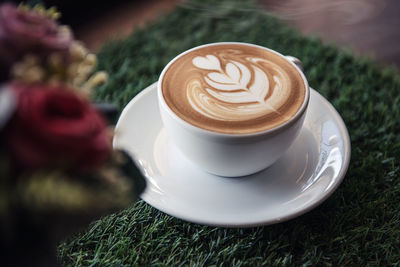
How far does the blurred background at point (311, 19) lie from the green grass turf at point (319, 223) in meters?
0.23

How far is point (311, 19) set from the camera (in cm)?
152

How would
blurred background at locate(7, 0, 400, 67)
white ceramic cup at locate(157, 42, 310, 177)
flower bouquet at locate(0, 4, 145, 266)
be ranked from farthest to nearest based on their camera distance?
blurred background at locate(7, 0, 400, 67)
white ceramic cup at locate(157, 42, 310, 177)
flower bouquet at locate(0, 4, 145, 266)

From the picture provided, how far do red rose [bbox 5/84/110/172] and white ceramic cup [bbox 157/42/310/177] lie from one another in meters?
0.32

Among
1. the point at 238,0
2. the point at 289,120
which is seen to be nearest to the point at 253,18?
the point at 238,0

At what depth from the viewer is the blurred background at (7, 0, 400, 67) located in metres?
1.38

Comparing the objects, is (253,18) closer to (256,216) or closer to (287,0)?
(287,0)

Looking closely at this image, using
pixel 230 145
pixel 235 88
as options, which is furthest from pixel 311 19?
pixel 230 145

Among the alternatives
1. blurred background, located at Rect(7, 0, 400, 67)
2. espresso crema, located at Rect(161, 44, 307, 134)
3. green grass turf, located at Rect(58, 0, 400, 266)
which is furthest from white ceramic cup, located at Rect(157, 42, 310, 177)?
blurred background, located at Rect(7, 0, 400, 67)

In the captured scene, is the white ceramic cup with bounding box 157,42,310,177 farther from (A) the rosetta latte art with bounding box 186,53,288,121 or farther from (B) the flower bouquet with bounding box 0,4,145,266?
(B) the flower bouquet with bounding box 0,4,145,266

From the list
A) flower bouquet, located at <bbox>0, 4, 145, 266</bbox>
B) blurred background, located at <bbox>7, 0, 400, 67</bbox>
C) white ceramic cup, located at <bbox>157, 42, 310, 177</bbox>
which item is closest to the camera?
flower bouquet, located at <bbox>0, 4, 145, 266</bbox>

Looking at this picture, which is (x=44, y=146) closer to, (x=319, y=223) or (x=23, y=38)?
(x=23, y=38)

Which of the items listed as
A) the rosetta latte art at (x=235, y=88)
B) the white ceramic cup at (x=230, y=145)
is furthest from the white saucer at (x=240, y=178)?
the rosetta latte art at (x=235, y=88)

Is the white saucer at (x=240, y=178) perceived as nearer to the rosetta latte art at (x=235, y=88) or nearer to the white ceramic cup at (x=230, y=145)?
the white ceramic cup at (x=230, y=145)

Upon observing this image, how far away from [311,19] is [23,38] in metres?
1.32
